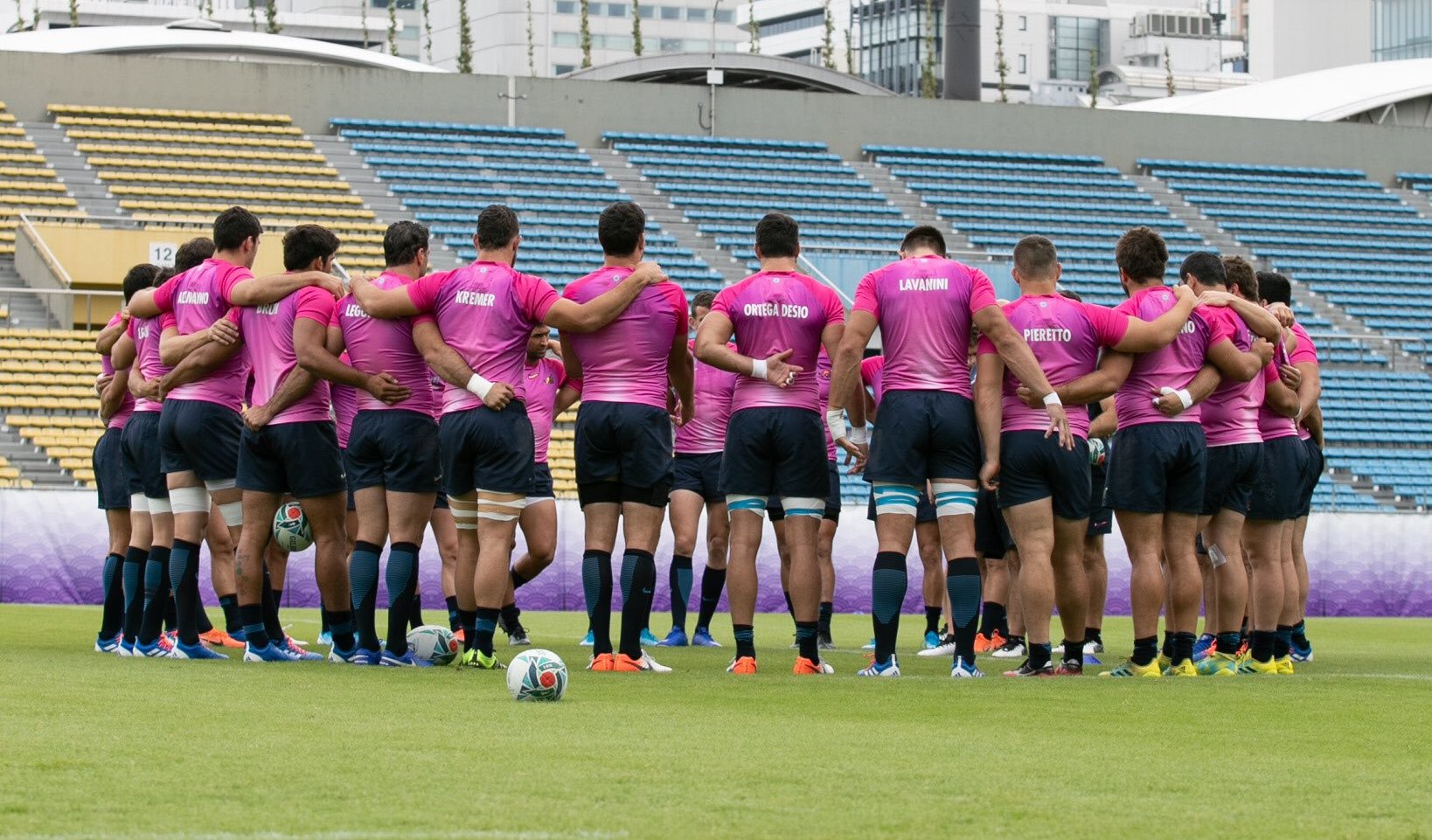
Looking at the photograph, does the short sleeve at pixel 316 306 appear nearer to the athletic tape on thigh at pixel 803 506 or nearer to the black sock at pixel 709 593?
the athletic tape on thigh at pixel 803 506

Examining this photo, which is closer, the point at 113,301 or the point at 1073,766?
the point at 1073,766

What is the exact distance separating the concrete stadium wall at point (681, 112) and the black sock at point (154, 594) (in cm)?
2673

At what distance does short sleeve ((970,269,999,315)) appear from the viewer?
31.1 ft

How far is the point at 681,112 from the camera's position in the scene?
4028 cm

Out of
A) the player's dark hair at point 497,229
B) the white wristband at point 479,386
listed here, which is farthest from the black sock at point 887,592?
the player's dark hair at point 497,229

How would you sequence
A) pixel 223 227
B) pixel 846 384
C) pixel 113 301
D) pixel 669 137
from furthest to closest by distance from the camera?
pixel 669 137, pixel 113 301, pixel 223 227, pixel 846 384

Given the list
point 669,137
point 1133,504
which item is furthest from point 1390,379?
point 1133,504

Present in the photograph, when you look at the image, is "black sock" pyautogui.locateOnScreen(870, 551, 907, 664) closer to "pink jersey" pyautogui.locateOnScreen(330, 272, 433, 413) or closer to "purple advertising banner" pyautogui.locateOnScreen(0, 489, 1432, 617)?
"pink jersey" pyautogui.locateOnScreen(330, 272, 433, 413)

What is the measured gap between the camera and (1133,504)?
9.85 meters

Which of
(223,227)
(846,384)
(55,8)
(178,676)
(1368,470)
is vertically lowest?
(1368,470)

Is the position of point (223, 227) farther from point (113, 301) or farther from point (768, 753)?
point (113, 301)

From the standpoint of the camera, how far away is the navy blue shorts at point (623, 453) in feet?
31.2

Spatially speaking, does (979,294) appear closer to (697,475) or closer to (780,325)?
(780,325)

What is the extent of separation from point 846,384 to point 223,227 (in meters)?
3.49
